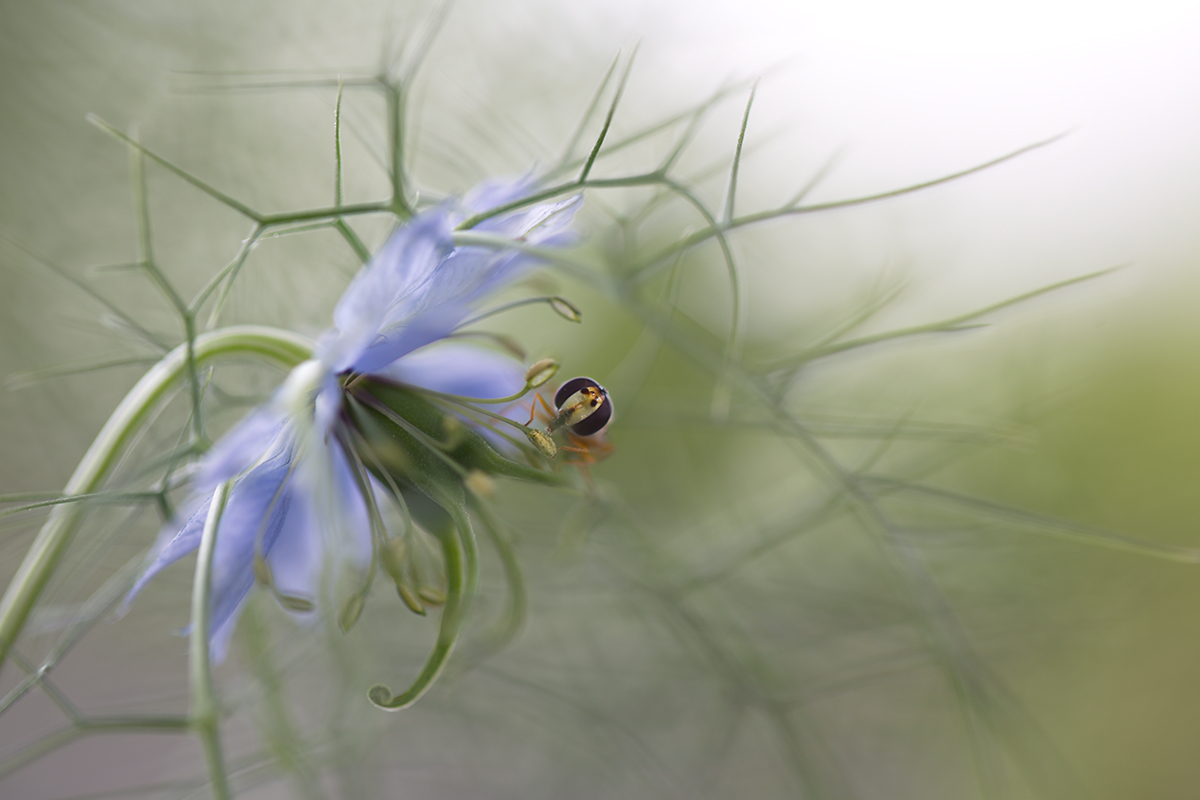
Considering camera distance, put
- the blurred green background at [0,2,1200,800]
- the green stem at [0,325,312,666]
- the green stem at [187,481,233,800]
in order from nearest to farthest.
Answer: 1. the green stem at [187,481,233,800]
2. the green stem at [0,325,312,666]
3. the blurred green background at [0,2,1200,800]

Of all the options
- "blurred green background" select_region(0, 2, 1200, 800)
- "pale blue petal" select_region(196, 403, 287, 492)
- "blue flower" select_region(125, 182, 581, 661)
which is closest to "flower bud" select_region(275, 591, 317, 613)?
"blue flower" select_region(125, 182, 581, 661)

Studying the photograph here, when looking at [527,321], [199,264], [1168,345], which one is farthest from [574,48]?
[1168,345]

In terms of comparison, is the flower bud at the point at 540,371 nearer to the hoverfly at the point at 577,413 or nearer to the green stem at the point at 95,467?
the hoverfly at the point at 577,413

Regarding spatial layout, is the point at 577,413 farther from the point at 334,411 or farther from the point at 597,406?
the point at 334,411

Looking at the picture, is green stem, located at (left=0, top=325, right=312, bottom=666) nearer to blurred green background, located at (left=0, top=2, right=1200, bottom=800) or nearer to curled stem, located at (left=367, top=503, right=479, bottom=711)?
curled stem, located at (left=367, top=503, right=479, bottom=711)

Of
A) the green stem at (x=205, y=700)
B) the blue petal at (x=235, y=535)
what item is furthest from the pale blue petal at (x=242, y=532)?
the green stem at (x=205, y=700)

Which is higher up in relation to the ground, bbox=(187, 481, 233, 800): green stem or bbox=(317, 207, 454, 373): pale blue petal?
bbox=(317, 207, 454, 373): pale blue petal
